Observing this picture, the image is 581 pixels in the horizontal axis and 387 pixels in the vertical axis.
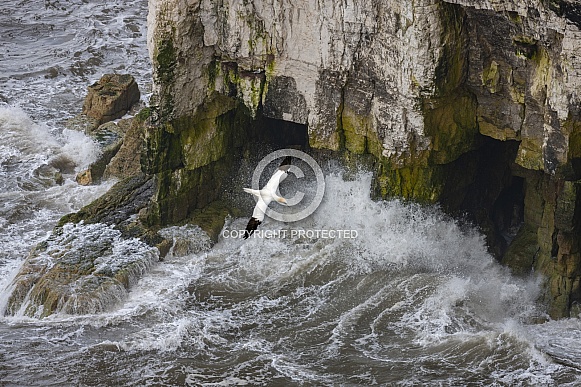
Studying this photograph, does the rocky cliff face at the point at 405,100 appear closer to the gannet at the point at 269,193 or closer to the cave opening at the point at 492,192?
the cave opening at the point at 492,192

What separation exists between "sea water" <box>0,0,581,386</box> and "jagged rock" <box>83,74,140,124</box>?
3.45 m

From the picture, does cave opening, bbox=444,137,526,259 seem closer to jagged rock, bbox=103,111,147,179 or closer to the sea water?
the sea water

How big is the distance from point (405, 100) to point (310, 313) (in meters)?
4.14

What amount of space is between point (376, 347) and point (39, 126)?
13722 millimetres

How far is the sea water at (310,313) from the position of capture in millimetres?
17844

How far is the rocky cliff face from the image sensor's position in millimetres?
18922

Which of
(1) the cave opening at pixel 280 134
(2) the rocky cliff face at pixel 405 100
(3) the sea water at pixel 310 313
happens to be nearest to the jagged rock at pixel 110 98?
(3) the sea water at pixel 310 313

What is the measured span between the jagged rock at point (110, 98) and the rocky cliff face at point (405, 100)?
20.1 ft

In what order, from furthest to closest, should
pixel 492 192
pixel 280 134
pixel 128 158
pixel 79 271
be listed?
pixel 128 158
pixel 280 134
pixel 492 192
pixel 79 271

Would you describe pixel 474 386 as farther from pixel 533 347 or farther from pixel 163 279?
pixel 163 279

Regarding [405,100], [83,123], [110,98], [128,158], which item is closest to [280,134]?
[128,158]

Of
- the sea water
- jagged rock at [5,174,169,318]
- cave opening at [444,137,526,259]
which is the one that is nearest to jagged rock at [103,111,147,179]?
the sea water

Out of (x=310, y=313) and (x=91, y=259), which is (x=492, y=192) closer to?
(x=310, y=313)

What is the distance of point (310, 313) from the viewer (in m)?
19.6
